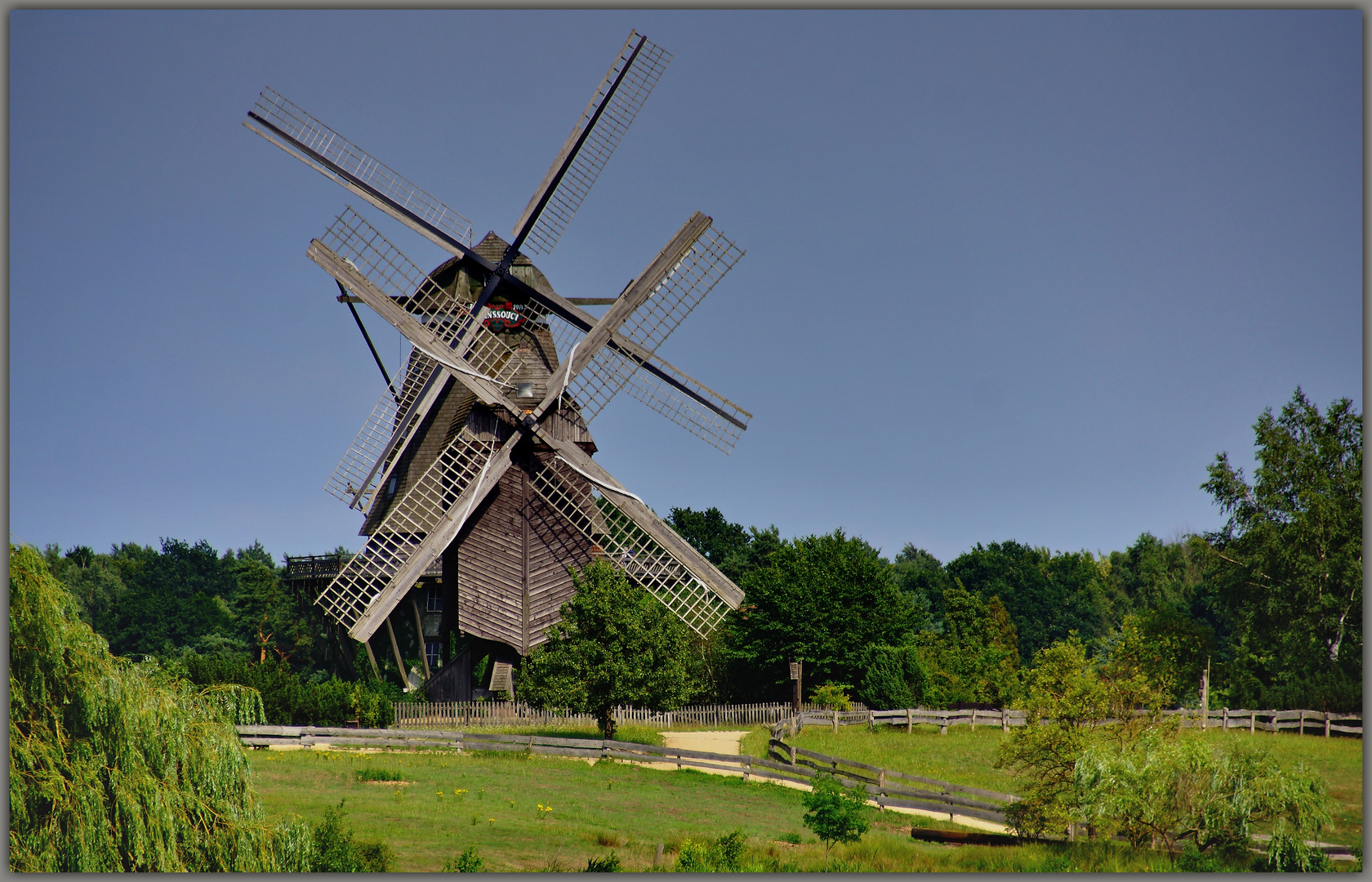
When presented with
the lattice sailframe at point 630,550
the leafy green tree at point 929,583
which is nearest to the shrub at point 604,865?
the lattice sailframe at point 630,550

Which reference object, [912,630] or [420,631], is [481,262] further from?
[912,630]

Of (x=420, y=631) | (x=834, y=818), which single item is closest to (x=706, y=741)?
(x=420, y=631)

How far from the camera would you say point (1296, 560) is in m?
29.8

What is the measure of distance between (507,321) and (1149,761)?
694 inches

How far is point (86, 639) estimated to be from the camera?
41.2 feet

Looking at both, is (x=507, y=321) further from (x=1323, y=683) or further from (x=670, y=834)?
(x=1323, y=683)

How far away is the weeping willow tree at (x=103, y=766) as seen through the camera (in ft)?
39.4

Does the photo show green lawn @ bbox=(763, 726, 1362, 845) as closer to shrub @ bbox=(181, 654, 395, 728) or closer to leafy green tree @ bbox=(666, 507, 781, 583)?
shrub @ bbox=(181, 654, 395, 728)

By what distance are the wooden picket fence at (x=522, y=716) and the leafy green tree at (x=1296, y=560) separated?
14.3 meters

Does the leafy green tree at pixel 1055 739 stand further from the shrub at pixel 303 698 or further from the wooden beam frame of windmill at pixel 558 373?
the shrub at pixel 303 698

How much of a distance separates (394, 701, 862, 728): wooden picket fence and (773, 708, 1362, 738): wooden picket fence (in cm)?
142

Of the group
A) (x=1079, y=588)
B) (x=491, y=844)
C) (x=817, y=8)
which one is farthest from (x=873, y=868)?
(x=1079, y=588)

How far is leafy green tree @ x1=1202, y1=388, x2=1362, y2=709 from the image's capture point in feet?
92.6

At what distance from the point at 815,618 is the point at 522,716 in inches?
348
